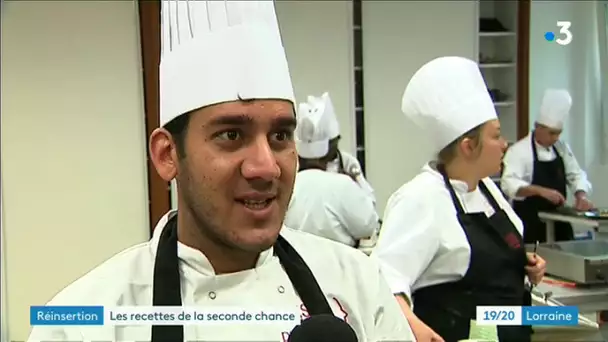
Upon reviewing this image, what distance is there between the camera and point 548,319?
2.62 feet

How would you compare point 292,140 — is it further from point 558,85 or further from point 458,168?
point 458,168

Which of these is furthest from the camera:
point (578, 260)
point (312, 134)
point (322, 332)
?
point (312, 134)

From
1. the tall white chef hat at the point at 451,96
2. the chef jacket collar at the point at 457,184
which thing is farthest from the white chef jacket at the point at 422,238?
the tall white chef hat at the point at 451,96

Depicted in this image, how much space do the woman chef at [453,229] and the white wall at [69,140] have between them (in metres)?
0.50

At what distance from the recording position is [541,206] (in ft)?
4.36

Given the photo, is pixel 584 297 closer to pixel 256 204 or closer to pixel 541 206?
pixel 541 206

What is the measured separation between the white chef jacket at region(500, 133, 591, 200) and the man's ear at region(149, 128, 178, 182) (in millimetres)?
644

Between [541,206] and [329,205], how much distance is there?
0.57 meters

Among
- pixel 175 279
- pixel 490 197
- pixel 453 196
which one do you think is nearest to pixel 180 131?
pixel 175 279

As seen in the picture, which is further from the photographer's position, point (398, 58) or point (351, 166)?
point (351, 166)

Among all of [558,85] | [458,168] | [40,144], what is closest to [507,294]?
[458,168]

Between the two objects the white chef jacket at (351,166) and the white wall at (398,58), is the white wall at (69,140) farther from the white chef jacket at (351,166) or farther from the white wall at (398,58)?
the white chef jacket at (351,166)

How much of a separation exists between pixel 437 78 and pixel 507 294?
1.36ft

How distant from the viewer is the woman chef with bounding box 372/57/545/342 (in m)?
1.23
